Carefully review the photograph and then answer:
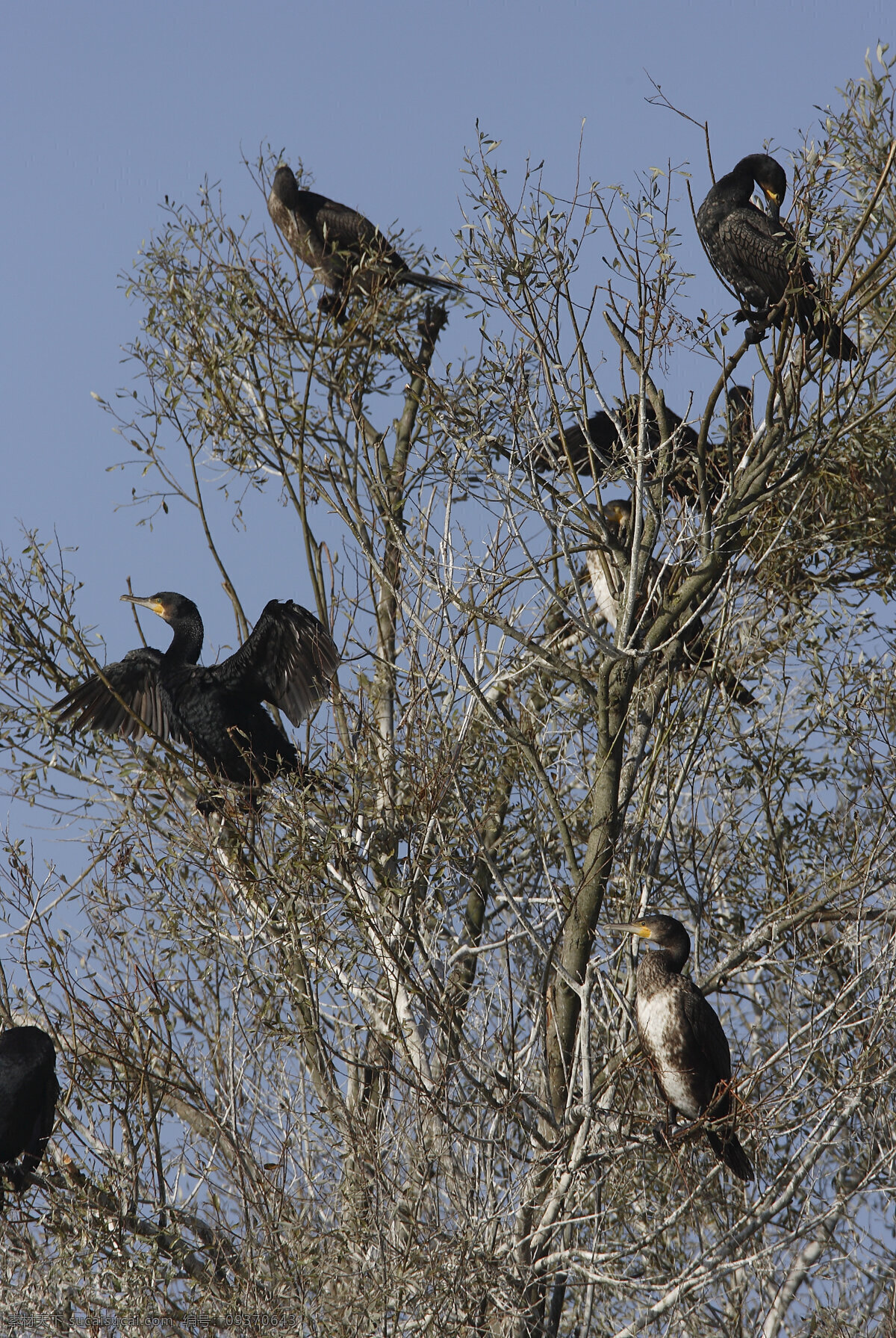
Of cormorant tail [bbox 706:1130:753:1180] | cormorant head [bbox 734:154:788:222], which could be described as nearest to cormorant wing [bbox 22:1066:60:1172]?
cormorant tail [bbox 706:1130:753:1180]

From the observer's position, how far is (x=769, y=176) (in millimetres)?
7551

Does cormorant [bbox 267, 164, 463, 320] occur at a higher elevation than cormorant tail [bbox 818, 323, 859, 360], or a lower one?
higher

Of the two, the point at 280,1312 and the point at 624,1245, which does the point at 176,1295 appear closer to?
the point at 280,1312

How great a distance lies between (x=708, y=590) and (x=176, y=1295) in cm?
354

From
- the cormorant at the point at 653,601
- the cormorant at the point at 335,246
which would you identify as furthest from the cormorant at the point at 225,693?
the cormorant at the point at 335,246

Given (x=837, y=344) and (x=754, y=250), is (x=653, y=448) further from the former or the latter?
(x=754, y=250)

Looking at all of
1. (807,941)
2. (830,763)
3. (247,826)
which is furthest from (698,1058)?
(830,763)

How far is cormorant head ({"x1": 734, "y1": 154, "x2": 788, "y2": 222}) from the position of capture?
7.46m

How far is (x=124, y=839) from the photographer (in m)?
6.75

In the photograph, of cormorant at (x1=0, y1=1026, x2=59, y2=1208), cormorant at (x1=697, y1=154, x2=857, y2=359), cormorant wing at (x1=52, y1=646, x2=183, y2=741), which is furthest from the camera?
cormorant wing at (x1=52, y1=646, x2=183, y2=741)

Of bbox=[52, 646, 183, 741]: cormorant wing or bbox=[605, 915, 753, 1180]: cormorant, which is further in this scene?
bbox=[52, 646, 183, 741]: cormorant wing

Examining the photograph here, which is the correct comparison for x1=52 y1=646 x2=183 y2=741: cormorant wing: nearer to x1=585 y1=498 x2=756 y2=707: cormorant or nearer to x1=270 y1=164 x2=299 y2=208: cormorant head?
x1=585 y1=498 x2=756 y2=707: cormorant

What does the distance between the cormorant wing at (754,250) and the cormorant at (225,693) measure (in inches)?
100

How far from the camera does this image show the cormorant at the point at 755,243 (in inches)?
247
